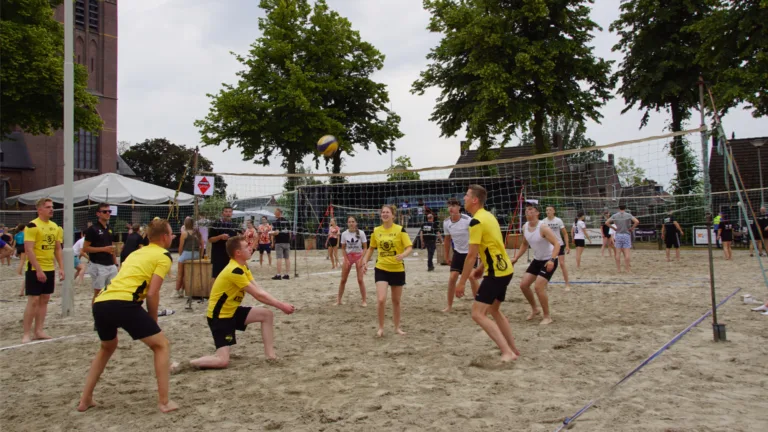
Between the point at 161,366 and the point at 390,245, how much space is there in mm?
3507

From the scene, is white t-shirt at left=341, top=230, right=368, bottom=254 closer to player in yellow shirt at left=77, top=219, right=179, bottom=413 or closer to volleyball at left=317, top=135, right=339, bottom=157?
volleyball at left=317, top=135, right=339, bottom=157

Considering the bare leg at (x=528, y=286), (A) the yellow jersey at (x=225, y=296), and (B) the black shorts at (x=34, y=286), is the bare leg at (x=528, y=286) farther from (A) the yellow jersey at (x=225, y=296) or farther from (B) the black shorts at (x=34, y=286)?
(B) the black shorts at (x=34, y=286)

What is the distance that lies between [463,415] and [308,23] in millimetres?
28961

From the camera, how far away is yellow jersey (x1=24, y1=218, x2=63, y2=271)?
6629 millimetres

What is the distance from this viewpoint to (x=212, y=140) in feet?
92.2

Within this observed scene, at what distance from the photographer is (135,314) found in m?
3.90

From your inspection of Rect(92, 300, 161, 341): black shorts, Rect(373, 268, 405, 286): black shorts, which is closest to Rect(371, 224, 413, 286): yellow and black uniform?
Rect(373, 268, 405, 286): black shorts

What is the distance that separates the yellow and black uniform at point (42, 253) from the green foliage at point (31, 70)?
672 inches

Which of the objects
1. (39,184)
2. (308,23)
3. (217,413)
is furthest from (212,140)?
(217,413)

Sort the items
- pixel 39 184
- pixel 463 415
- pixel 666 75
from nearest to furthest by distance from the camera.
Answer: pixel 463 415, pixel 666 75, pixel 39 184

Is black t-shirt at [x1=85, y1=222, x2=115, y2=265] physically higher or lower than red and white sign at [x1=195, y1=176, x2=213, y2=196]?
lower

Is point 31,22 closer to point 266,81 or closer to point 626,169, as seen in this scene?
point 266,81

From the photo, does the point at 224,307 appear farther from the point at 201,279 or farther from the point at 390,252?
the point at 201,279

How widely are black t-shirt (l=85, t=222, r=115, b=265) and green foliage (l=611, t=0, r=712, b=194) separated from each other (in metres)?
23.7
